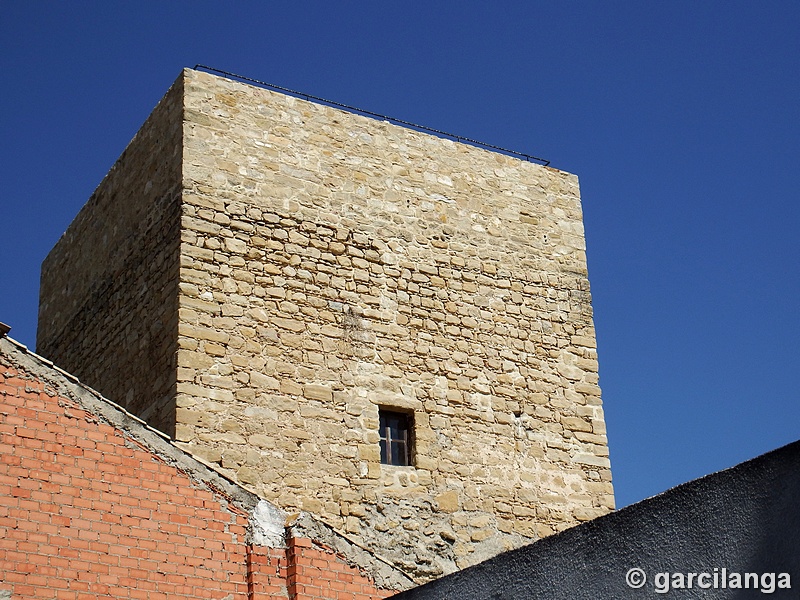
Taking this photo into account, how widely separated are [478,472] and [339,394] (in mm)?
1538

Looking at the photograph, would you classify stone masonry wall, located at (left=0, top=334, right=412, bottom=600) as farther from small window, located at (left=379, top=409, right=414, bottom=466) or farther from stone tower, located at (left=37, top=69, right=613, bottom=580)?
small window, located at (left=379, top=409, right=414, bottom=466)

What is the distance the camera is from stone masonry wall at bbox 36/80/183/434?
10.1 m

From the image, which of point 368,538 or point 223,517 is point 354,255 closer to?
point 368,538

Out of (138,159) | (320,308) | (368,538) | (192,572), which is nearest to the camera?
(192,572)

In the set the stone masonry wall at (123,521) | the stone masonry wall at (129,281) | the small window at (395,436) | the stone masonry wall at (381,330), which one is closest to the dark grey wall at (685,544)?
the stone masonry wall at (123,521)

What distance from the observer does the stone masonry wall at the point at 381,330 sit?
32.0ft

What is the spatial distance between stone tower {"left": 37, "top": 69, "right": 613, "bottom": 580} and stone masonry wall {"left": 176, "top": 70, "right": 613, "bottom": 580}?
0.8 inches

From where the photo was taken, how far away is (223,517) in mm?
7633

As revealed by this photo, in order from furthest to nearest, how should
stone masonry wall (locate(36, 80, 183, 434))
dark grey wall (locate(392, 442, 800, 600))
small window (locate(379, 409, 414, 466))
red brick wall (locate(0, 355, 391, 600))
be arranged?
small window (locate(379, 409, 414, 466)) → stone masonry wall (locate(36, 80, 183, 434)) → red brick wall (locate(0, 355, 391, 600)) → dark grey wall (locate(392, 442, 800, 600))

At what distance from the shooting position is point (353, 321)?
10.5m

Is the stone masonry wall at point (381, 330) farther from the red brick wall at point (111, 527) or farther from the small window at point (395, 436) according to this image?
the red brick wall at point (111, 527)

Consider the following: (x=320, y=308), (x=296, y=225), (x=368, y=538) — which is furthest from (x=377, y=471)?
(x=296, y=225)

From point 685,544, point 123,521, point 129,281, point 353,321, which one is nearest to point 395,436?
point 353,321

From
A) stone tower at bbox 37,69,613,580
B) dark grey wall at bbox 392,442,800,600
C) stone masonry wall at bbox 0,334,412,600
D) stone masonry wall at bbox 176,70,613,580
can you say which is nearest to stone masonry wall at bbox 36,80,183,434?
stone tower at bbox 37,69,613,580
